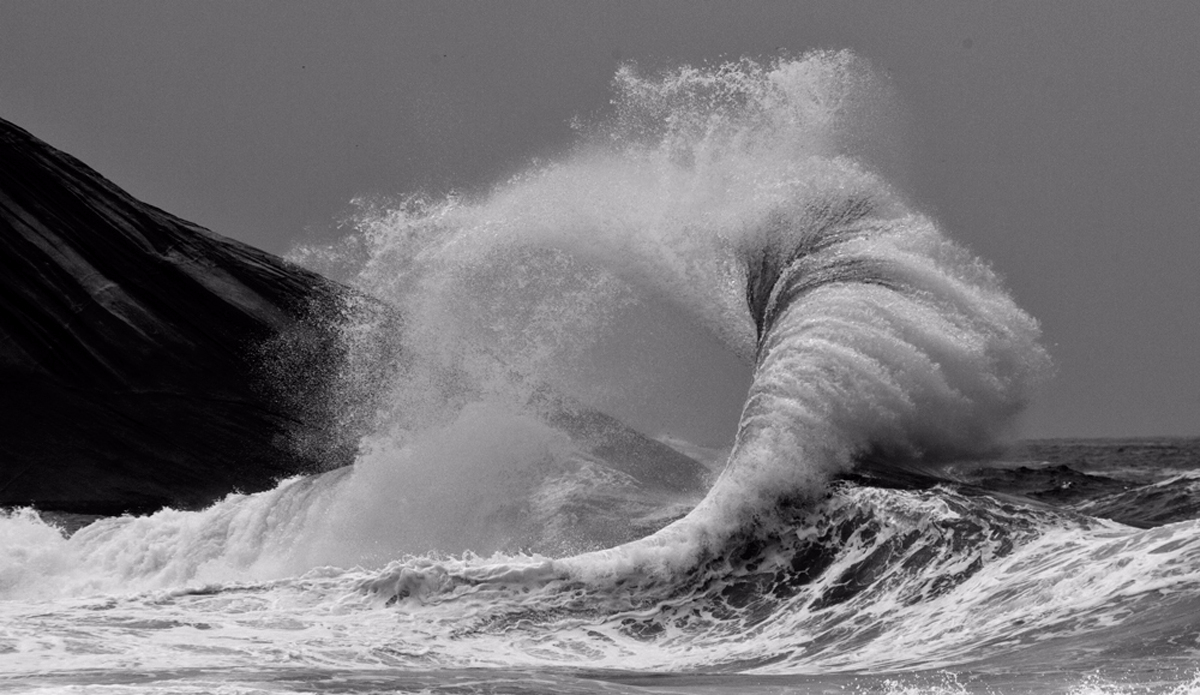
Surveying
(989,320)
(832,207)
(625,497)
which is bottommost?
(625,497)

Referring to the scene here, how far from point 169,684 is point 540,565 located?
418 centimetres

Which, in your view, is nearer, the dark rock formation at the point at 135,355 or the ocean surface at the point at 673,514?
the ocean surface at the point at 673,514

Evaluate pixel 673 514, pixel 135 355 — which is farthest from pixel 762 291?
pixel 135 355

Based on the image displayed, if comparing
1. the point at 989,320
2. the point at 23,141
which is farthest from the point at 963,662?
the point at 23,141

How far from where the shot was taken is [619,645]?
1055cm

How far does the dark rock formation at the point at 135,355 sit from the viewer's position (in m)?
20.5

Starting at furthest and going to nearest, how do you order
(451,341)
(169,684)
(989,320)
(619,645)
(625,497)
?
(451,341) → (625,497) → (989,320) → (619,645) → (169,684)

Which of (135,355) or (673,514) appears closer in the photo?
(673,514)

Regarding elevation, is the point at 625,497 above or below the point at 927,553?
above

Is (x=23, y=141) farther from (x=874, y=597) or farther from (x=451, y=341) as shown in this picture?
(x=874, y=597)

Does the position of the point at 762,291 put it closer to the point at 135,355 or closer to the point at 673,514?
the point at 673,514

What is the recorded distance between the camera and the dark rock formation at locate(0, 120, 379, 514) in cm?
2055

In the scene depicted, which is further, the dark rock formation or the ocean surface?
the dark rock formation

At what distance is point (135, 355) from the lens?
21.4 metres
